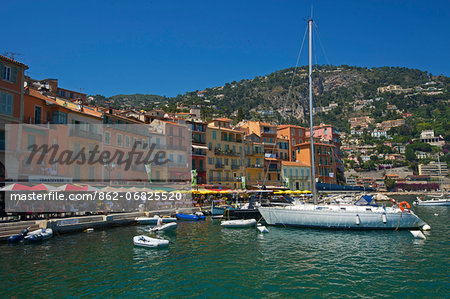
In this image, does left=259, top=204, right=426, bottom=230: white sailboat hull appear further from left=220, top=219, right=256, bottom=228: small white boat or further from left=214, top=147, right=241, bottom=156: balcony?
left=214, top=147, right=241, bottom=156: balcony

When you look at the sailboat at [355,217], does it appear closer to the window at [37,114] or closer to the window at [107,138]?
the window at [107,138]

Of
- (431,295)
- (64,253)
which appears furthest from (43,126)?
(431,295)

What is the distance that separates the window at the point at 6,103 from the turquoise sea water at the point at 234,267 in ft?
48.4

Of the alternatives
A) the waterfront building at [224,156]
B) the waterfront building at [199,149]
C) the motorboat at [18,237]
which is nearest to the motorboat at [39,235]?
the motorboat at [18,237]

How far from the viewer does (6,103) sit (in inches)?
1243

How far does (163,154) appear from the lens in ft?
175

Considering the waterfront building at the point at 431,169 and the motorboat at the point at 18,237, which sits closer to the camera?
the motorboat at the point at 18,237

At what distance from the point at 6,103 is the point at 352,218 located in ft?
116

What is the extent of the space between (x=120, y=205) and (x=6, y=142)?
14.3 metres

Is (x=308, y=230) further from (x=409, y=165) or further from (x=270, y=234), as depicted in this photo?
(x=409, y=165)

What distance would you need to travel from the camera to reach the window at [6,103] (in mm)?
31219

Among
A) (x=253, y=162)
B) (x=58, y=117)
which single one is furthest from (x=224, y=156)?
(x=58, y=117)
